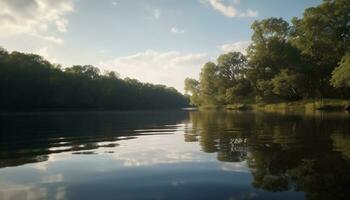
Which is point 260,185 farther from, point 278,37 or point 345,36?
point 278,37

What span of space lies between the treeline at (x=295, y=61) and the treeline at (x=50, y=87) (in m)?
55.3

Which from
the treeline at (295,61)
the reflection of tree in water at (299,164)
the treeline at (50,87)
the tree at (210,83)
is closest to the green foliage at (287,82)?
the treeline at (295,61)

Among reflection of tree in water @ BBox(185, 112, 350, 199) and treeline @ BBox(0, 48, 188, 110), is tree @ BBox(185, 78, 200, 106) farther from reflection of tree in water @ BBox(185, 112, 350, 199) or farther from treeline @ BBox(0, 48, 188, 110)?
reflection of tree in water @ BBox(185, 112, 350, 199)

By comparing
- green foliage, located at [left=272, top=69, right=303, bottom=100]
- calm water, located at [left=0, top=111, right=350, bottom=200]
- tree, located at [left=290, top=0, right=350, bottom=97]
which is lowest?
calm water, located at [left=0, top=111, right=350, bottom=200]

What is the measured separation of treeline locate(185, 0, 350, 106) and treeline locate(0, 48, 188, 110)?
55330 millimetres

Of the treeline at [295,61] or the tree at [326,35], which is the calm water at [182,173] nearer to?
the treeline at [295,61]

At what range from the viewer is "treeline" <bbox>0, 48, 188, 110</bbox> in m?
97.6

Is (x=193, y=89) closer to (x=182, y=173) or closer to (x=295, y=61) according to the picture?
(x=295, y=61)

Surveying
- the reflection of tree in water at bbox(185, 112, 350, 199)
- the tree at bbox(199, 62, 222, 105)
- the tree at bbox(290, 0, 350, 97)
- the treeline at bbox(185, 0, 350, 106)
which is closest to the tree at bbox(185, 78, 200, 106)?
the tree at bbox(199, 62, 222, 105)

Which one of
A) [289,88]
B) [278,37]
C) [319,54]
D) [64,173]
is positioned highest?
[278,37]

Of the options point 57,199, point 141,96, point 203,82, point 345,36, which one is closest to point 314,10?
point 345,36

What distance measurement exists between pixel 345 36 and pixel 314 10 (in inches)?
321

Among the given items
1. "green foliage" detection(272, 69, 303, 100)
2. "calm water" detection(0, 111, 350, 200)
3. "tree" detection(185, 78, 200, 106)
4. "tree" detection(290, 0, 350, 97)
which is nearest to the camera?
"calm water" detection(0, 111, 350, 200)

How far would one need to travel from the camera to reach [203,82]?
110 meters
